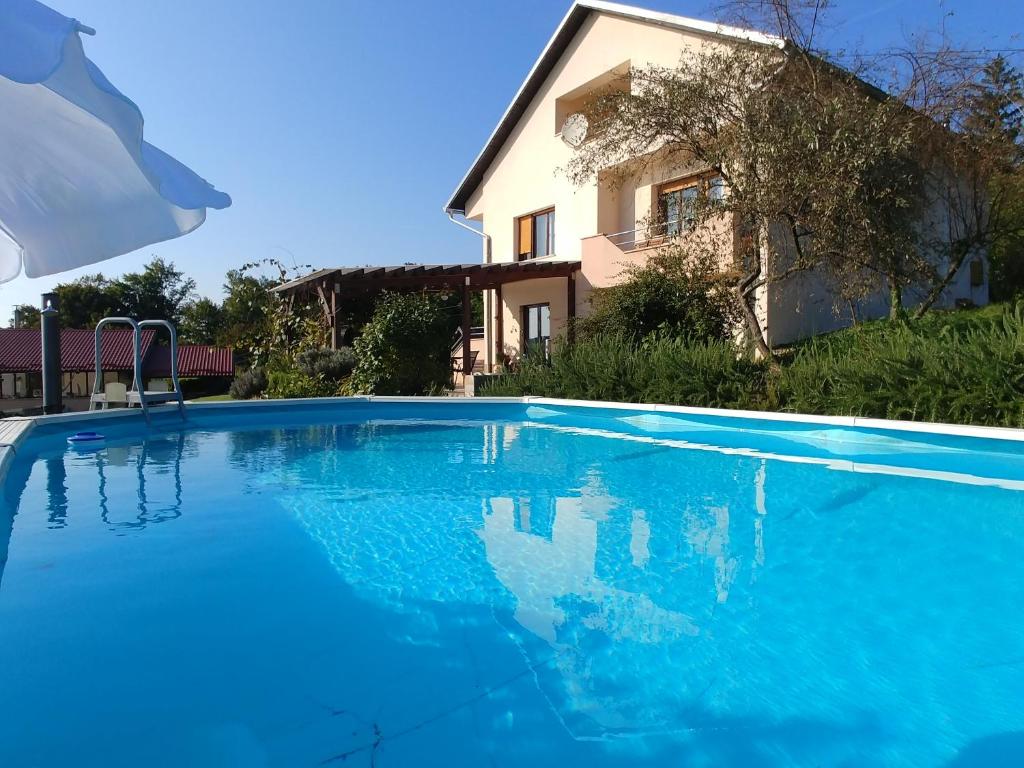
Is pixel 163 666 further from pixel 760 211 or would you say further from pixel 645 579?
pixel 760 211

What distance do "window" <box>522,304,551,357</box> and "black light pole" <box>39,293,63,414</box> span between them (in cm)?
1190

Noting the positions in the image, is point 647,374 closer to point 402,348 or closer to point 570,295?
point 402,348

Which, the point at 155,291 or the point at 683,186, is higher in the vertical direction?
the point at 155,291

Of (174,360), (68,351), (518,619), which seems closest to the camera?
(518,619)

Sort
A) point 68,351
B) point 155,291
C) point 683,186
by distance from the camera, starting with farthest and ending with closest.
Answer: point 155,291, point 68,351, point 683,186

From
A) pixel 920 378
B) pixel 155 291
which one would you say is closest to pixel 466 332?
pixel 920 378

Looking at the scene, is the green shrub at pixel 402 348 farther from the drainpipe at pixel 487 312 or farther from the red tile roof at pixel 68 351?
the red tile roof at pixel 68 351

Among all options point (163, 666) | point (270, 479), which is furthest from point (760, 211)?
point (163, 666)

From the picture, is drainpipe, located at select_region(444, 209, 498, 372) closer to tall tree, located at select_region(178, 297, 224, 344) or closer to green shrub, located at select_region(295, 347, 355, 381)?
green shrub, located at select_region(295, 347, 355, 381)

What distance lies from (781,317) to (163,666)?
1434cm

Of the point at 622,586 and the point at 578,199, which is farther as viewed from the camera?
the point at 578,199

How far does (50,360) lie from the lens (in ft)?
42.0

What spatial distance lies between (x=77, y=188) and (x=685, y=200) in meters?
12.5

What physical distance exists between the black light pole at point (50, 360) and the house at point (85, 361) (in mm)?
21027
